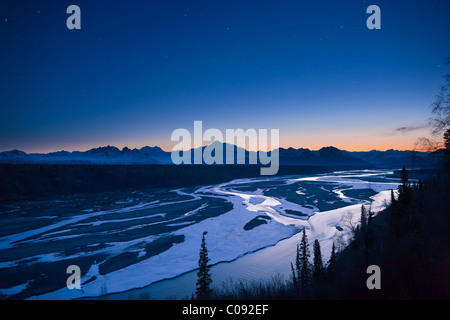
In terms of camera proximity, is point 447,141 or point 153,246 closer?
point 447,141

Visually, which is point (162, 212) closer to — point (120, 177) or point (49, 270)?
point (49, 270)

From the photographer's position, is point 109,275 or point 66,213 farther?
point 66,213

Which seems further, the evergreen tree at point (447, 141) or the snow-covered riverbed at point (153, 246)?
the snow-covered riverbed at point (153, 246)

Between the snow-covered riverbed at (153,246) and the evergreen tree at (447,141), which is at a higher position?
the evergreen tree at (447,141)

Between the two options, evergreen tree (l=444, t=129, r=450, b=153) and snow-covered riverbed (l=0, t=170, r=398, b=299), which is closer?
evergreen tree (l=444, t=129, r=450, b=153)

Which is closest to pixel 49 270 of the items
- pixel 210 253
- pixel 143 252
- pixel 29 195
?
pixel 143 252

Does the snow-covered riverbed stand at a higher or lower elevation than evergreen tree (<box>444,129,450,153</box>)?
Result: lower

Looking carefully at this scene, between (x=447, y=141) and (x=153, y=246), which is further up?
(x=447, y=141)

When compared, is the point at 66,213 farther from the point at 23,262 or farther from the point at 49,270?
the point at 49,270
